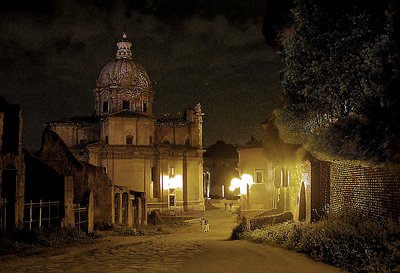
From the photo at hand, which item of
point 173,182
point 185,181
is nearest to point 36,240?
point 173,182

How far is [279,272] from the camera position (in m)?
12.3

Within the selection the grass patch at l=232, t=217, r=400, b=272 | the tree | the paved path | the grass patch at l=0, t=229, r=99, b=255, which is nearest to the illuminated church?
the grass patch at l=0, t=229, r=99, b=255

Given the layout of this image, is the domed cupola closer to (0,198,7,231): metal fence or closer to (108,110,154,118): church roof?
(108,110,154,118): church roof

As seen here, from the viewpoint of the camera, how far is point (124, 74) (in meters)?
63.1

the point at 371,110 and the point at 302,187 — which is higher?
the point at 371,110

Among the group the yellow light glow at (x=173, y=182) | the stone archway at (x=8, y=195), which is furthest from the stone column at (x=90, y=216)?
the yellow light glow at (x=173, y=182)

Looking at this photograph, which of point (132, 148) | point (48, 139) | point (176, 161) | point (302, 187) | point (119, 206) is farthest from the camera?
point (176, 161)

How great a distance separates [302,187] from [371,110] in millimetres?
11484

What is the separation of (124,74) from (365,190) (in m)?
49.8

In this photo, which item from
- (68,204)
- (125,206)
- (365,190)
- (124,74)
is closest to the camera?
(365,190)

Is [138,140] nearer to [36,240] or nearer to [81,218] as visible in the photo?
[81,218]

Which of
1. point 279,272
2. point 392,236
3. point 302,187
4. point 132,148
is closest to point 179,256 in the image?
point 279,272

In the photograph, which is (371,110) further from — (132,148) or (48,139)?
(132,148)

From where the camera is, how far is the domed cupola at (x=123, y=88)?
2462 inches
